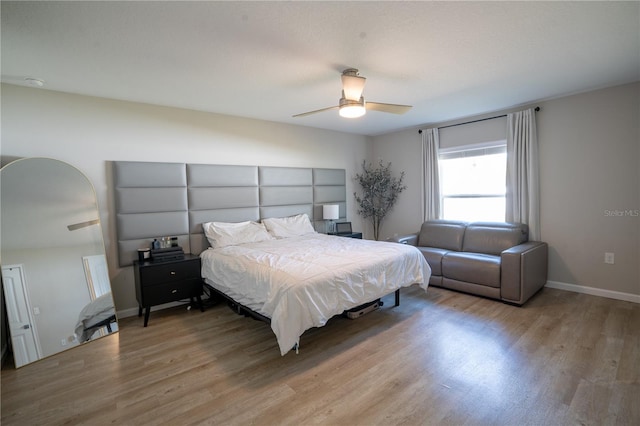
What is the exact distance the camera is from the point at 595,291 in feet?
12.3

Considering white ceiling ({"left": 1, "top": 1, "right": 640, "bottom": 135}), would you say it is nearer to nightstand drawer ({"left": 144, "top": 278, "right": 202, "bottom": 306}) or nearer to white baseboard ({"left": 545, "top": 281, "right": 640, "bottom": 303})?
nightstand drawer ({"left": 144, "top": 278, "right": 202, "bottom": 306})

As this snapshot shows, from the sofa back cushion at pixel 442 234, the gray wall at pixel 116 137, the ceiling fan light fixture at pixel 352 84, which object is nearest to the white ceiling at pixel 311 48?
the ceiling fan light fixture at pixel 352 84

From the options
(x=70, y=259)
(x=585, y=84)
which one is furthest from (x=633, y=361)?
(x=70, y=259)

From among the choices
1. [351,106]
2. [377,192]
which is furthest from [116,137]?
[377,192]

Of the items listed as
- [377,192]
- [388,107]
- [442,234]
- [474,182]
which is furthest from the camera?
[377,192]

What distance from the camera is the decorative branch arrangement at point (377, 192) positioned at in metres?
5.86

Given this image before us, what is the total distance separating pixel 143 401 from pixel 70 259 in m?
1.82

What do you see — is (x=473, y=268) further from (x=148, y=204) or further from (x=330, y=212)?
(x=148, y=204)

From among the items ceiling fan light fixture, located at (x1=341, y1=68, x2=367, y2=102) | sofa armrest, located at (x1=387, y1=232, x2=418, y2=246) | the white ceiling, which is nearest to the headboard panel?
the white ceiling

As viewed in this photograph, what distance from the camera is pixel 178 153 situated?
3.85m

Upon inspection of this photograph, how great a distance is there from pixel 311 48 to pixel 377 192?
3.97m

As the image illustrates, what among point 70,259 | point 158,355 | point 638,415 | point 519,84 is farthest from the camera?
point 519,84

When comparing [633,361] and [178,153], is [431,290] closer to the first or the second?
[633,361]

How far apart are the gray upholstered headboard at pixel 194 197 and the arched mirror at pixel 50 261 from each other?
30 centimetres
